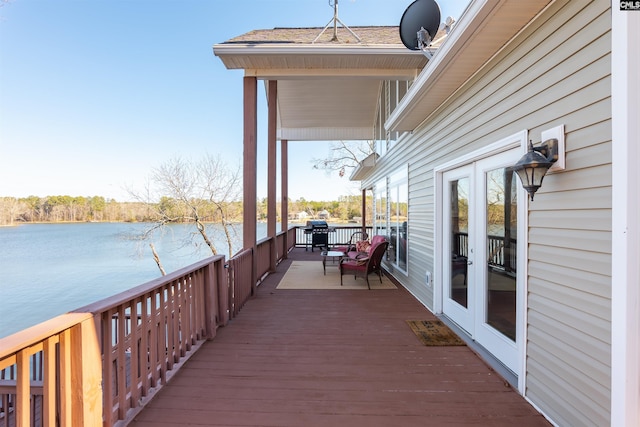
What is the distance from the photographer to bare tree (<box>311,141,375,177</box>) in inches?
688

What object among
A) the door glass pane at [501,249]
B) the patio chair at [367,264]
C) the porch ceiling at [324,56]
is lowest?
the patio chair at [367,264]

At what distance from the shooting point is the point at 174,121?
21.2m

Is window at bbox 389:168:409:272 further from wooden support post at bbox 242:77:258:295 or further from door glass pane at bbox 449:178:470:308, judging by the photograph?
wooden support post at bbox 242:77:258:295

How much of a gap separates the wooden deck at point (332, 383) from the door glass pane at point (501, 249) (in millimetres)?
487

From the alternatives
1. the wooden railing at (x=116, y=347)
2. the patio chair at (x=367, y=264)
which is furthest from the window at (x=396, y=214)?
the wooden railing at (x=116, y=347)

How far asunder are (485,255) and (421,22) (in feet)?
9.67

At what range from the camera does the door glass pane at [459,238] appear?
343 centimetres

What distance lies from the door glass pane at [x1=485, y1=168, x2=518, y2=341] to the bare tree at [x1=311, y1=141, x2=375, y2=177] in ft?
48.1

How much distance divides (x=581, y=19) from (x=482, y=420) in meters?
2.58

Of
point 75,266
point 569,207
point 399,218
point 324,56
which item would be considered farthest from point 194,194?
point 569,207

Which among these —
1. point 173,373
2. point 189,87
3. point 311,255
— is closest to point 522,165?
point 173,373

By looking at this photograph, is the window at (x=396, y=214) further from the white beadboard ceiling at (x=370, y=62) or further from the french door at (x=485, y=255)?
the french door at (x=485, y=255)

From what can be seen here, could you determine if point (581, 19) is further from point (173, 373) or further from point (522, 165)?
point (173, 373)

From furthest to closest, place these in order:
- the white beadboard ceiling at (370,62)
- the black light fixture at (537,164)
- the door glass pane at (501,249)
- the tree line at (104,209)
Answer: the tree line at (104,209) → the door glass pane at (501,249) → the white beadboard ceiling at (370,62) → the black light fixture at (537,164)
